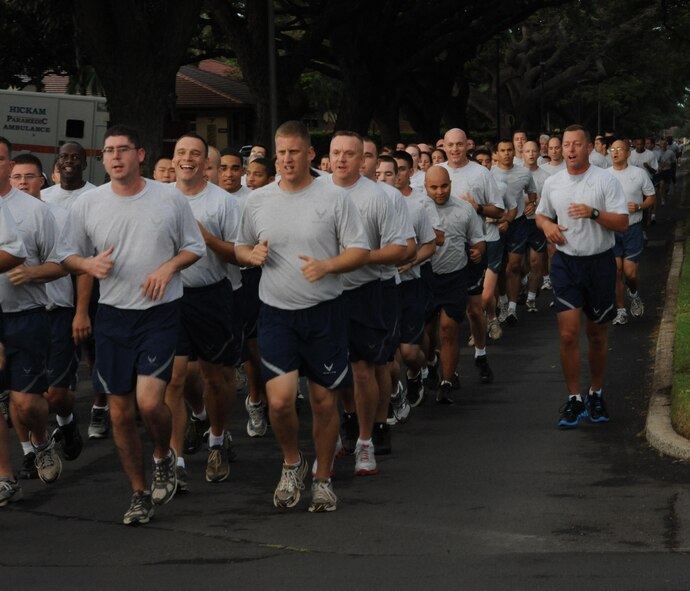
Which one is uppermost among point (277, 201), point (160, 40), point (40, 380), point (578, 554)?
point (160, 40)

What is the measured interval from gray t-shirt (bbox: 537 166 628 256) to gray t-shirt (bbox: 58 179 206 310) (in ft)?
11.6

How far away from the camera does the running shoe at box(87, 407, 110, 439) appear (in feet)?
34.6

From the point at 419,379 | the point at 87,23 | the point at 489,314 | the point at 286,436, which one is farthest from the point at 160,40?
the point at 286,436

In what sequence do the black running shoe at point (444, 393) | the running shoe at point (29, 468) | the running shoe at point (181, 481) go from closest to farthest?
the running shoe at point (181, 481) < the running shoe at point (29, 468) < the black running shoe at point (444, 393)

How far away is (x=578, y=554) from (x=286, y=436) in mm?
1845

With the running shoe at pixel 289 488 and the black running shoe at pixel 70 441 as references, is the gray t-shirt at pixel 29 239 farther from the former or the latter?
the running shoe at pixel 289 488

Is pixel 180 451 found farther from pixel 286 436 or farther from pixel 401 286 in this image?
pixel 401 286

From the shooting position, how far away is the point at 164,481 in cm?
802

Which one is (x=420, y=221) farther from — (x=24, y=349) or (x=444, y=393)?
(x=24, y=349)

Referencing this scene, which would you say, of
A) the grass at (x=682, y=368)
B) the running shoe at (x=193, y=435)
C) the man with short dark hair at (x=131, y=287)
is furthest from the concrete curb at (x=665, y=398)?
the man with short dark hair at (x=131, y=287)

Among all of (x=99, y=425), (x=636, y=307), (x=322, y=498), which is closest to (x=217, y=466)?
(x=322, y=498)

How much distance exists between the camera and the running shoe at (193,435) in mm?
9602

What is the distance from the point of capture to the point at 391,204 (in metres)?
8.81

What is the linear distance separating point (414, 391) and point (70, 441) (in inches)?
121
